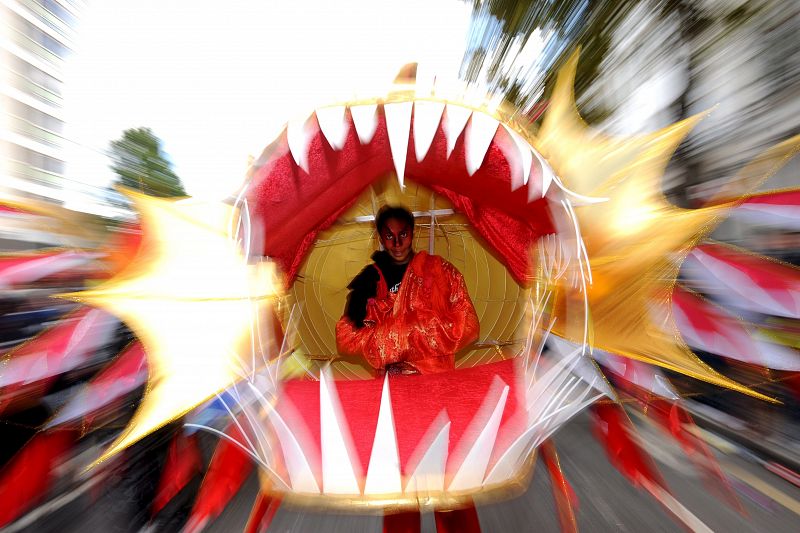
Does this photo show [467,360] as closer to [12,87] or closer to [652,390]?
[652,390]

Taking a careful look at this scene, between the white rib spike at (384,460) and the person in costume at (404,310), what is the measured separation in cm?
120

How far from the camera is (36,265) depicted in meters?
1.54

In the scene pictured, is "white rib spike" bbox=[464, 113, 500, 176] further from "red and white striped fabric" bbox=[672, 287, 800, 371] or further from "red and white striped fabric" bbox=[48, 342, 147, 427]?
"red and white striped fabric" bbox=[48, 342, 147, 427]

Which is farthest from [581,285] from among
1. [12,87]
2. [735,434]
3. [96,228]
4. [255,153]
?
[12,87]

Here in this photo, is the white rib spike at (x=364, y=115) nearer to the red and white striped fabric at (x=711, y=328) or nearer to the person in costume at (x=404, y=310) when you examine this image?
the red and white striped fabric at (x=711, y=328)

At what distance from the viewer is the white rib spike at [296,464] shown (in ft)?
4.10

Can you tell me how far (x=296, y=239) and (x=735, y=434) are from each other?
3638 millimetres

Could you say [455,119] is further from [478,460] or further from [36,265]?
[36,265]

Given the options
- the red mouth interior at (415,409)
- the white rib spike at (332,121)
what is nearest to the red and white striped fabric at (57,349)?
the red mouth interior at (415,409)

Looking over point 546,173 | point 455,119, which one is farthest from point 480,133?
point 546,173

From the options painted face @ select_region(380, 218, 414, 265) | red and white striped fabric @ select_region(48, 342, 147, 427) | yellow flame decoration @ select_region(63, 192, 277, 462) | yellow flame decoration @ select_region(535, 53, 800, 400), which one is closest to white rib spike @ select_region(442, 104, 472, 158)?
yellow flame decoration @ select_region(535, 53, 800, 400)

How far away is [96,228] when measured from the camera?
5.18ft

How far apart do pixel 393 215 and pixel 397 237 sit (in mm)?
119

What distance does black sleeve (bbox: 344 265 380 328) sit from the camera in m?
2.62
